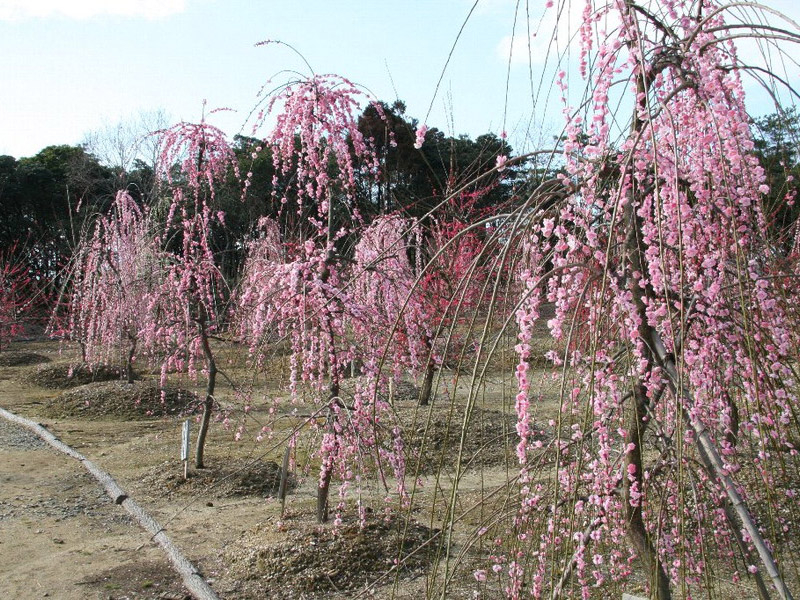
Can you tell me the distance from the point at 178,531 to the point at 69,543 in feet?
2.22

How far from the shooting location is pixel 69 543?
4.65 metres

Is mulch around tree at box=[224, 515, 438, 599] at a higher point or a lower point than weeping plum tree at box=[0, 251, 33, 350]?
lower

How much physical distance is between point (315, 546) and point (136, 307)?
8.54m

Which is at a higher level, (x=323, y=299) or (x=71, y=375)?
(x=323, y=299)

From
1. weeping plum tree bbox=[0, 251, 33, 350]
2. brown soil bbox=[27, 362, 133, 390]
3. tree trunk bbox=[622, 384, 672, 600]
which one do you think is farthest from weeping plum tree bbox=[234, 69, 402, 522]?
weeping plum tree bbox=[0, 251, 33, 350]

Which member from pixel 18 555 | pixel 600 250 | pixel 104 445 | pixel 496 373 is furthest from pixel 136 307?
pixel 600 250

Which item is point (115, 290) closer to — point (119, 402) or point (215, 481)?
point (119, 402)

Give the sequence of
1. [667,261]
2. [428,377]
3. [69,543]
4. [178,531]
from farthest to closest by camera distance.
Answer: [428,377] < [178,531] < [69,543] < [667,261]

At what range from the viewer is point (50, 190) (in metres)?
21.3

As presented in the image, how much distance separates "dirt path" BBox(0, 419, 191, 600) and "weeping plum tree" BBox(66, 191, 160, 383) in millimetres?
3734

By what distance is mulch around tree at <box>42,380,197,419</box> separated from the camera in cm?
916

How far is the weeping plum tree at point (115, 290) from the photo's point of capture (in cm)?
1058

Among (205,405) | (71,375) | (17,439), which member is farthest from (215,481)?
(71,375)

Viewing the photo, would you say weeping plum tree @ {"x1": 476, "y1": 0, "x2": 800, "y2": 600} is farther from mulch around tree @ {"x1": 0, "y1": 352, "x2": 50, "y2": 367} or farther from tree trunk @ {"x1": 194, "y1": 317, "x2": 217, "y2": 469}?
mulch around tree @ {"x1": 0, "y1": 352, "x2": 50, "y2": 367}
